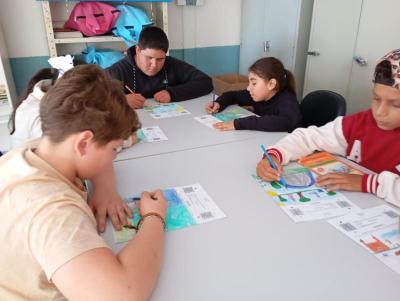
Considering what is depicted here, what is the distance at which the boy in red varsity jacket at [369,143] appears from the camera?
1.09 metres

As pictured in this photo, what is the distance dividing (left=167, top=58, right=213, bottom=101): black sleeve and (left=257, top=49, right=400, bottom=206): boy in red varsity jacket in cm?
104

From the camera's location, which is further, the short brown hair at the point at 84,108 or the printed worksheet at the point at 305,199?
the printed worksheet at the point at 305,199

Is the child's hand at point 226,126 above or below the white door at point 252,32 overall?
below

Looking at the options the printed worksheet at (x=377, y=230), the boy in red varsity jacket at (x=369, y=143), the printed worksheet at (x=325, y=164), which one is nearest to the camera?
the printed worksheet at (x=377, y=230)

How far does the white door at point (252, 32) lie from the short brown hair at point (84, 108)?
9.91ft

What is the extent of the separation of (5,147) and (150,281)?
7.70 ft

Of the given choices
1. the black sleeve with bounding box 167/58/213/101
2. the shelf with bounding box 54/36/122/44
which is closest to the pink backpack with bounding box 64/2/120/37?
the shelf with bounding box 54/36/122/44

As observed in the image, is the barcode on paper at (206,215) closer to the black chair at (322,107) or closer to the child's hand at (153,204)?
the child's hand at (153,204)

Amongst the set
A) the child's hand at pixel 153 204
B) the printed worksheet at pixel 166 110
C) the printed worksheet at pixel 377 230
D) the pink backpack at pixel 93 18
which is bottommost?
the printed worksheet at pixel 166 110

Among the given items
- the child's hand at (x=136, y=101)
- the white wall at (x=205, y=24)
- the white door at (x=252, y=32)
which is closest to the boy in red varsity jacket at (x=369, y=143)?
the child's hand at (x=136, y=101)

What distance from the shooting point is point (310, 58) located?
3045mm

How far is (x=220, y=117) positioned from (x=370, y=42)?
4.85 feet

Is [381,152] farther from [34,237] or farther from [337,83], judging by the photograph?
[337,83]

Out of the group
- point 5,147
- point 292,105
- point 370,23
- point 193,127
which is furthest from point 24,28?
point 370,23
